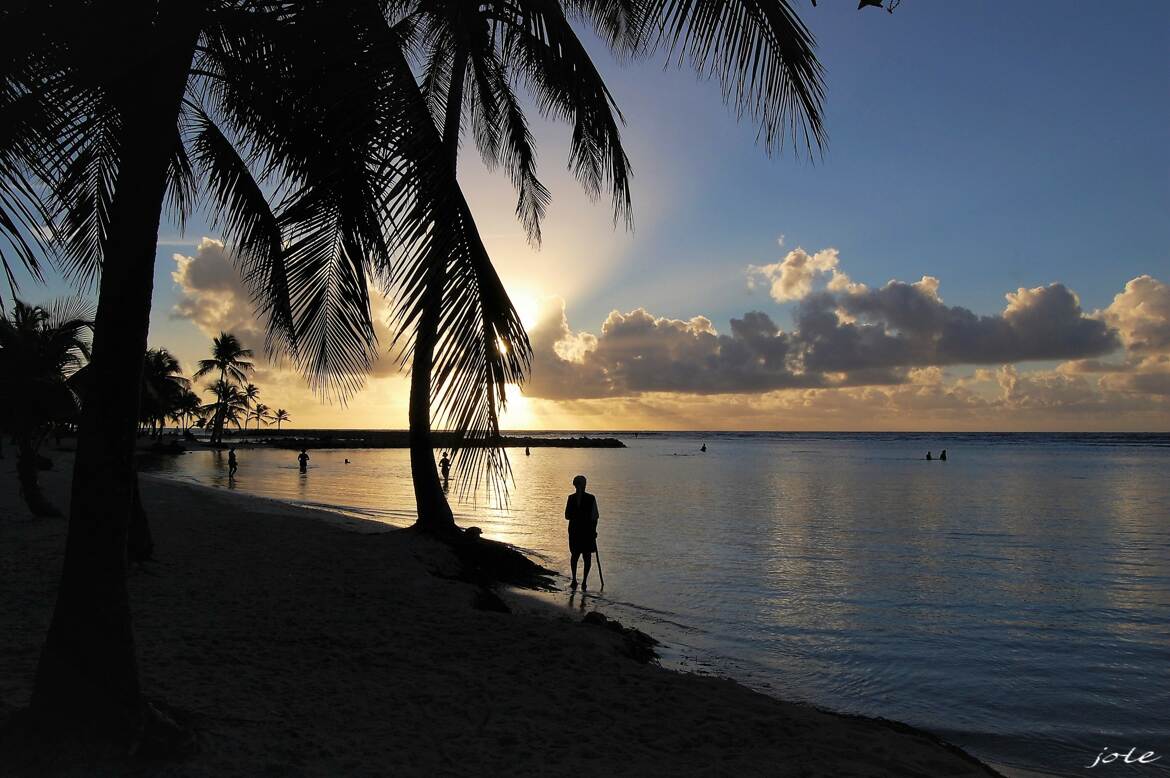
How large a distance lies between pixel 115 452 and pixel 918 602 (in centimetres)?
1285

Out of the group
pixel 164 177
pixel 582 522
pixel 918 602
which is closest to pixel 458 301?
pixel 164 177

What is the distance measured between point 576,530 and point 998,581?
30.6ft

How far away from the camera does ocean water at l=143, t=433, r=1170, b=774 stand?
302 inches

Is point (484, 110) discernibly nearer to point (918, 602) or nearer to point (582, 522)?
point (582, 522)

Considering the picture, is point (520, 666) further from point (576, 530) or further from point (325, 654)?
point (576, 530)

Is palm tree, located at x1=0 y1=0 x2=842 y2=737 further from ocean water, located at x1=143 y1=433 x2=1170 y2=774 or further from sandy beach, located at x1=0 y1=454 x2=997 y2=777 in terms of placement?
ocean water, located at x1=143 y1=433 x2=1170 y2=774

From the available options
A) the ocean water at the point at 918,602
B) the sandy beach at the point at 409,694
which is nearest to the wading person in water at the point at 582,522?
the ocean water at the point at 918,602

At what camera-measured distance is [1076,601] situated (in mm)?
12992

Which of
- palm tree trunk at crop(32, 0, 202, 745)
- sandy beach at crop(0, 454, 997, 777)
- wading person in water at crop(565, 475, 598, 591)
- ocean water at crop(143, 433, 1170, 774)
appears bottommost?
ocean water at crop(143, 433, 1170, 774)

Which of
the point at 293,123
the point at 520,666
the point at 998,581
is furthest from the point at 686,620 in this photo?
the point at 293,123

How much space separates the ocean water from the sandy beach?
1.77 metres

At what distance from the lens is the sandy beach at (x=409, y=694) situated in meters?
4.66

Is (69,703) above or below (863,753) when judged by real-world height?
above

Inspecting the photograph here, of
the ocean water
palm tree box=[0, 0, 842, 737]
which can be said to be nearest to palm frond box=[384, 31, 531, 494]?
palm tree box=[0, 0, 842, 737]
